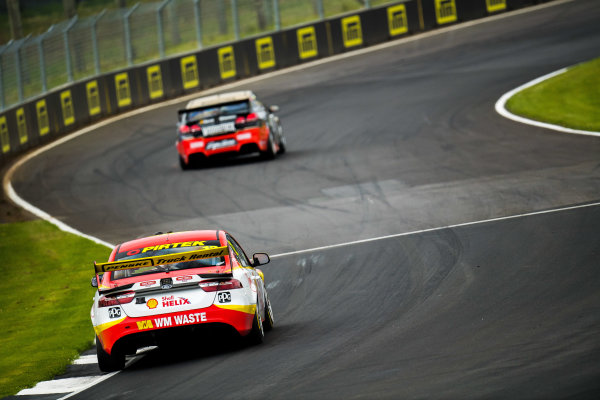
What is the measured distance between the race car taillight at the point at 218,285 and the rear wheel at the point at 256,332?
45cm

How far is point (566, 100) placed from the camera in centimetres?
2577

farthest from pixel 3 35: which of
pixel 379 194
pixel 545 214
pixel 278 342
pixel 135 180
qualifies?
pixel 278 342

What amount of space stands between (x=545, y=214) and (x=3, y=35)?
50702mm

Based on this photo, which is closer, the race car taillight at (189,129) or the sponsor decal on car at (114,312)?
the sponsor decal on car at (114,312)

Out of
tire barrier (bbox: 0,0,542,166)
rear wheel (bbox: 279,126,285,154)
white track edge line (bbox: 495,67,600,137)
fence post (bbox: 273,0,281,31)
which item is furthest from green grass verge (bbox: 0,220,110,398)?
fence post (bbox: 273,0,281,31)

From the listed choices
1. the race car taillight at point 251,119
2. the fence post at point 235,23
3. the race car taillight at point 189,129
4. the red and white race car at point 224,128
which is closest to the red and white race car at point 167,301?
the race car taillight at point 251,119

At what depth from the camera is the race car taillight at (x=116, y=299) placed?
9.90m

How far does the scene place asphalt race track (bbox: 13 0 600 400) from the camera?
859 centimetres

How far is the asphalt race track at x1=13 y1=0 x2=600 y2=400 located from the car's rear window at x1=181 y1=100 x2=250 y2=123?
123cm

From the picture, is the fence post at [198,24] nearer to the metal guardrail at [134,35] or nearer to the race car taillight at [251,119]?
the metal guardrail at [134,35]

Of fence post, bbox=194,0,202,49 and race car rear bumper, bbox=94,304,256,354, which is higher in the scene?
fence post, bbox=194,0,202,49

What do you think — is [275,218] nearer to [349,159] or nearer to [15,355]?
[349,159]

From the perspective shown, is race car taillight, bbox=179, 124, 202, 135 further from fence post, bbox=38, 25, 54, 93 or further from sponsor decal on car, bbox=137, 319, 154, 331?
sponsor decal on car, bbox=137, 319, 154, 331

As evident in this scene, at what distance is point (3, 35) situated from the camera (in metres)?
61.5
